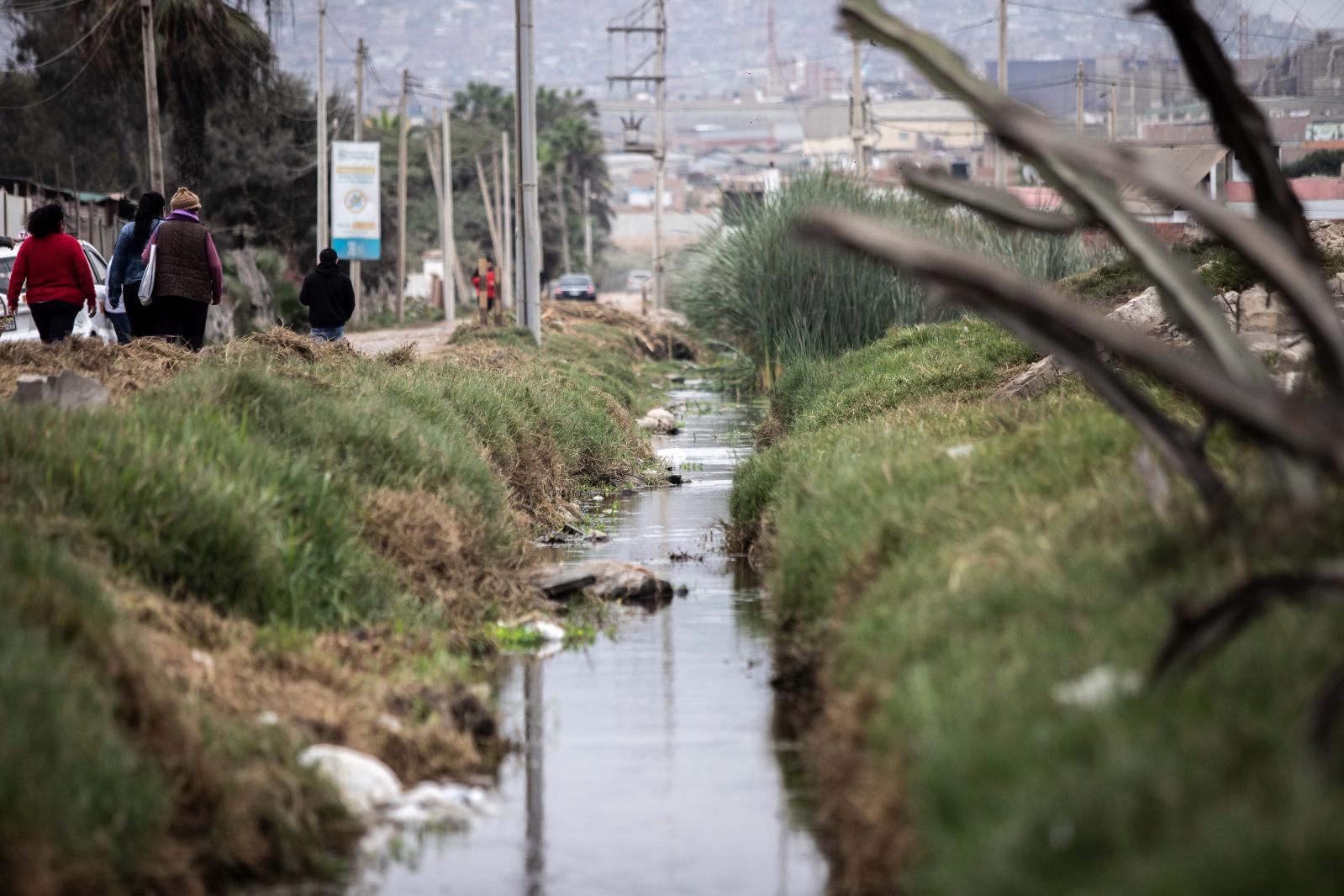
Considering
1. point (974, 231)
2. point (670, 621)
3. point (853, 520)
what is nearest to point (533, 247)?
point (974, 231)

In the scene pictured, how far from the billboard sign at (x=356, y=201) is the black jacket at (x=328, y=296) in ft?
79.8

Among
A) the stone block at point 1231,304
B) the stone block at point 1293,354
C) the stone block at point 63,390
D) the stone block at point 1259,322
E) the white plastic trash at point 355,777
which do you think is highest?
the stone block at point 1231,304

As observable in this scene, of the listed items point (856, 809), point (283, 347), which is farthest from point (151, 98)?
point (856, 809)

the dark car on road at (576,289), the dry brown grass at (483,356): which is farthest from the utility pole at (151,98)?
the dark car on road at (576,289)

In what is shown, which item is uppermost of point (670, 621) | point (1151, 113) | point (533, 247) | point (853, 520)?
point (1151, 113)

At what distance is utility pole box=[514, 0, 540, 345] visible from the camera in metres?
24.5

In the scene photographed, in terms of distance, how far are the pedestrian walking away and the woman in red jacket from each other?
0.53 m

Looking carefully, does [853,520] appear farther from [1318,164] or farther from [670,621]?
[1318,164]

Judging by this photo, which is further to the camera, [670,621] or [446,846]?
[670,621]

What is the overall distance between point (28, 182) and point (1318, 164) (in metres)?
25.8

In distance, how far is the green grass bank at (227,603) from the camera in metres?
4.99

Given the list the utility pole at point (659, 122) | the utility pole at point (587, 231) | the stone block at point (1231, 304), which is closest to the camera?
the stone block at point (1231, 304)

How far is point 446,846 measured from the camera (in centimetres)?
586

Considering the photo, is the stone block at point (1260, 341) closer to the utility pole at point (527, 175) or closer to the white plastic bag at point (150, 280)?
the white plastic bag at point (150, 280)
